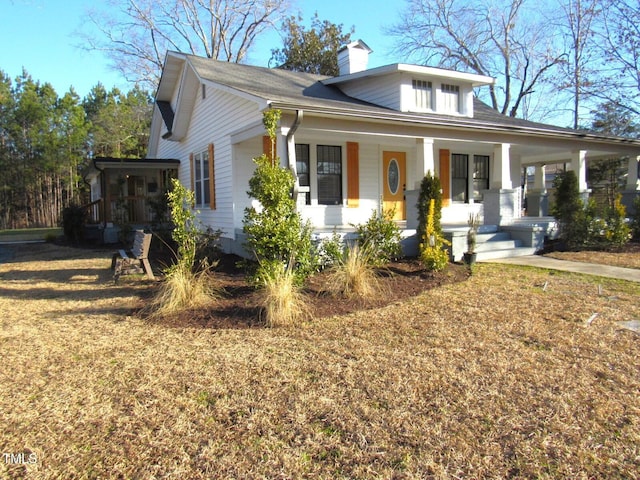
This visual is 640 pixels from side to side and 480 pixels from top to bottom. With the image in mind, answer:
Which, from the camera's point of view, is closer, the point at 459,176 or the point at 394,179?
the point at 394,179

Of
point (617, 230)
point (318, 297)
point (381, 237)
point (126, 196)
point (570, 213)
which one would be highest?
point (126, 196)

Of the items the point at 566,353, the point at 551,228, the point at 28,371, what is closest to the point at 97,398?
the point at 28,371

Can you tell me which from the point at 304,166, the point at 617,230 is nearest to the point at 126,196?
the point at 304,166

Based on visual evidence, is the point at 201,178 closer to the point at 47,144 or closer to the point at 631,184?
the point at 631,184

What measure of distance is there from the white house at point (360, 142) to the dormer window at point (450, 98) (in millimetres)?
28

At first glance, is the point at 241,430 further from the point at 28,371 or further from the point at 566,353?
the point at 566,353

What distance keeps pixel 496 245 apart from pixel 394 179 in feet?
12.6

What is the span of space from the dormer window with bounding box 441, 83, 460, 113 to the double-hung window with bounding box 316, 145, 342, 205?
11.1 feet

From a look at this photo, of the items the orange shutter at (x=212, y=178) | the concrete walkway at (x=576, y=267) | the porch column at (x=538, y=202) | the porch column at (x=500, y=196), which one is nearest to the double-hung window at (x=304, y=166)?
the orange shutter at (x=212, y=178)

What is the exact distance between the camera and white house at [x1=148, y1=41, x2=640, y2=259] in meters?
9.46

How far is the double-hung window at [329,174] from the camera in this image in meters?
11.4

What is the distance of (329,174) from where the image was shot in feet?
38.0

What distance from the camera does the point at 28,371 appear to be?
391 centimetres

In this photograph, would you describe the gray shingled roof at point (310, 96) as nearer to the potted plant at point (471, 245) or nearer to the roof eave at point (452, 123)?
the roof eave at point (452, 123)
